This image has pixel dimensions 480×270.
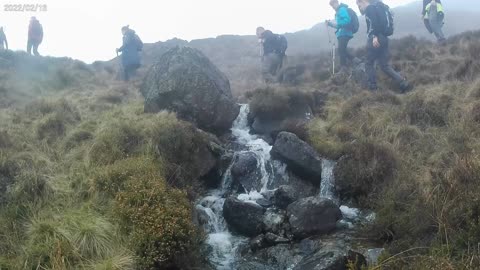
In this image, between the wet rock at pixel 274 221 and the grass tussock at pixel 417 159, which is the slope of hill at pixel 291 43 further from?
the wet rock at pixel 274 221

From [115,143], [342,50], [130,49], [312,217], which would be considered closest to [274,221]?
[312,217]

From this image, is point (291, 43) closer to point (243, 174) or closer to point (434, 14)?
point (434, 14)

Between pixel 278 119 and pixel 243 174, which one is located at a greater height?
pixel 278 119

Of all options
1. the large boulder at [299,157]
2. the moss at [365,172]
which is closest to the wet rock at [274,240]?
the moss at [365,172]

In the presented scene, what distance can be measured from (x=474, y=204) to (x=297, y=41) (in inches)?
1309

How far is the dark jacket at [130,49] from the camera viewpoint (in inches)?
695

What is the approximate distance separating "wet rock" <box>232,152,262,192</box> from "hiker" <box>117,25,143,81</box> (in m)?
9.37

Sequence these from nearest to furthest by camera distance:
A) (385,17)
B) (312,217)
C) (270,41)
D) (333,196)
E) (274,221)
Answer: (312,217) → (274,221) → (333,196) → (385,17) → (270,41)

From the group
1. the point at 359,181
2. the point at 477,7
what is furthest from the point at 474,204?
the point at 477,7

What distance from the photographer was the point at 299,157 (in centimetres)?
1020

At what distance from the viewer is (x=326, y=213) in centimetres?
822

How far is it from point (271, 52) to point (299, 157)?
9.50 meters

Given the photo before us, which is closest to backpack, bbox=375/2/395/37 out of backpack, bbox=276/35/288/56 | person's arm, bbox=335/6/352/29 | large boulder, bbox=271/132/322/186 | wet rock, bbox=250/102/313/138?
person's arm, bbox=335/6/352/29

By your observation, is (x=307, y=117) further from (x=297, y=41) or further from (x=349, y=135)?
(x=297, y=41)
